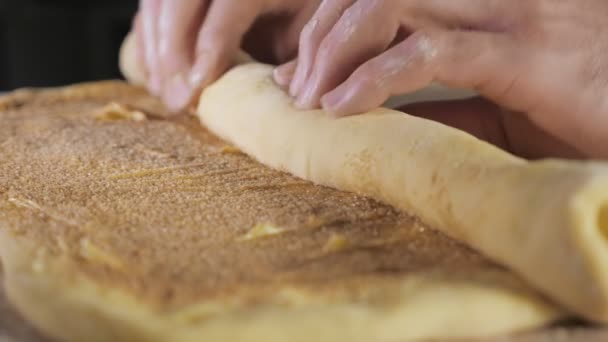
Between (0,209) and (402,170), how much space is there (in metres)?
0.49

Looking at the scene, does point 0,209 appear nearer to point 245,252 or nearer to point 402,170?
point 245,252

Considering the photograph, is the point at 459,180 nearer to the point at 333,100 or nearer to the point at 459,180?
Answer: the point at 459,180

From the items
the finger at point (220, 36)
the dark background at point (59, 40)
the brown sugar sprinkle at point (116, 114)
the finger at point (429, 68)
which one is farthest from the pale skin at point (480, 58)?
the dark background at point (59, 40)

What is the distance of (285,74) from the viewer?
1.28m

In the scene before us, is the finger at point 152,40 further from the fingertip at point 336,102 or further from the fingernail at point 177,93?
the fingertip at point 336,102

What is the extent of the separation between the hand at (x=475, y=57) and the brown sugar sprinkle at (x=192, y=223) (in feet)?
0.54

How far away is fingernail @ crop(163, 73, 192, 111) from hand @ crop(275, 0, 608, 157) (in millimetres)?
361

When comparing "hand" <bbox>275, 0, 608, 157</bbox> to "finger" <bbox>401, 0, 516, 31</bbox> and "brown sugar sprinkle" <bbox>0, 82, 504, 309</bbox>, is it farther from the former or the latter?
"brown sugar sprinkle" <bbox>0, 82, 504, 309</bbox>

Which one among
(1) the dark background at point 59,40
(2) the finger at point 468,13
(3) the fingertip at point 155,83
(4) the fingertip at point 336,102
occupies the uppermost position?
(2) the finger at point 468,13

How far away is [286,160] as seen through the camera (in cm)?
113

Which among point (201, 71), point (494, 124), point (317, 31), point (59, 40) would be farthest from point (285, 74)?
point (59, 40)

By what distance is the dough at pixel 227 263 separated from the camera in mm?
668

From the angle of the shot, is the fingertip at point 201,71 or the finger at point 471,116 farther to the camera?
the fingertip at point 201,71

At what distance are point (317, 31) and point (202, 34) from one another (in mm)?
377
